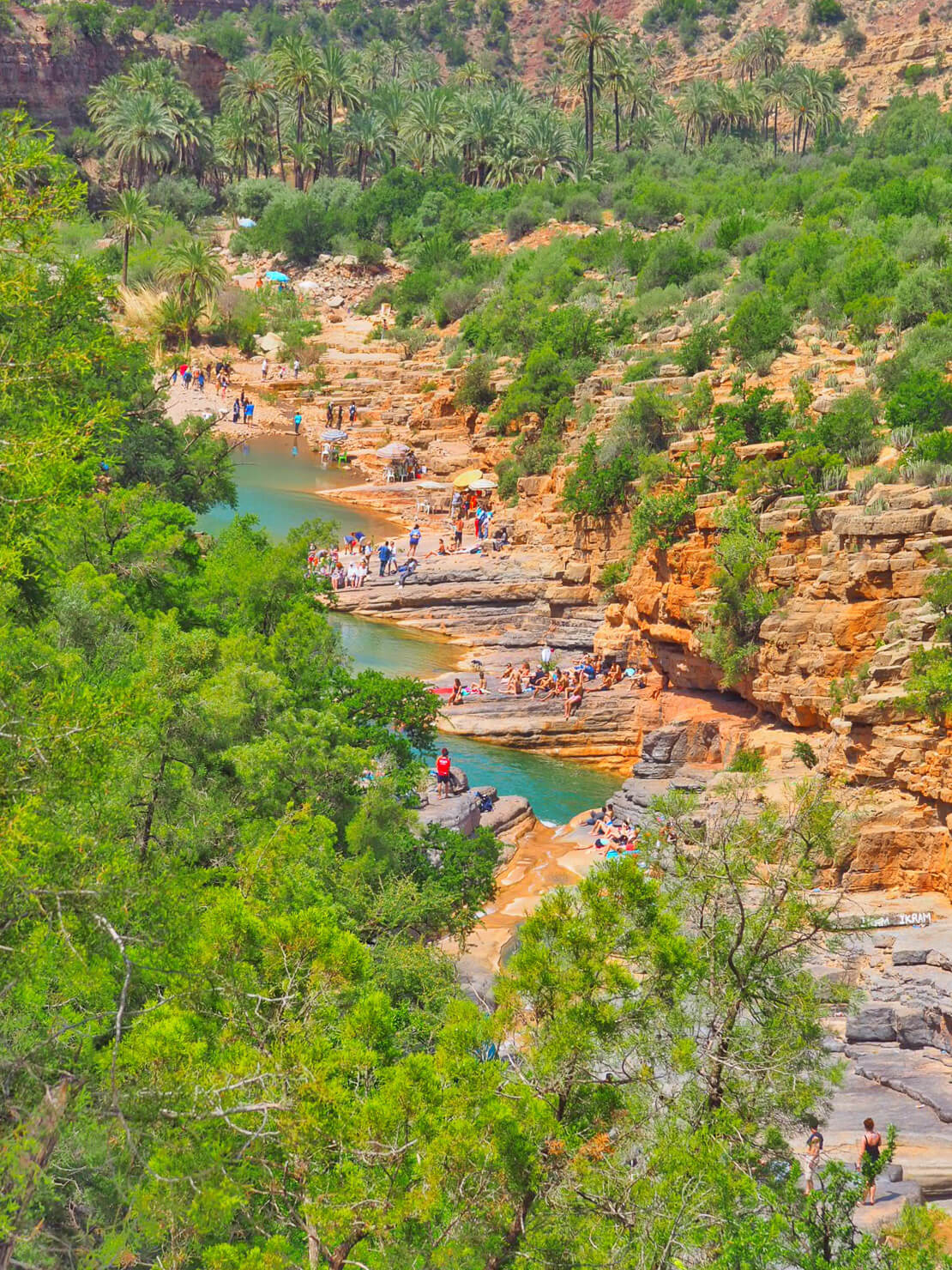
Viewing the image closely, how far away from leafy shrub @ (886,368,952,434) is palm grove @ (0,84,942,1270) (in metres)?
19.2

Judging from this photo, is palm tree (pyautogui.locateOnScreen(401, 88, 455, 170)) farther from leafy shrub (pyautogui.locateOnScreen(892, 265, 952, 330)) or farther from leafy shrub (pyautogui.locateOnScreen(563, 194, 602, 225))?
leafy shrub (pyautogui.locateOnScreen(892, 265, 952, 330))

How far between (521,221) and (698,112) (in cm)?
2603

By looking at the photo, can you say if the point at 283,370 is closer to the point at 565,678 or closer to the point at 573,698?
the point at 565,678

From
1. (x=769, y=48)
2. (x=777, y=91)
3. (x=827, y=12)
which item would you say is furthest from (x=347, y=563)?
(x=827, y=12)

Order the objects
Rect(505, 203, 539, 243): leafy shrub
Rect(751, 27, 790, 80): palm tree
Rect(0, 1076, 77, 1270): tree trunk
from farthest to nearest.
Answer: Rect(751, 27, 790, 80): palm tree
Rect(505, 203, 539, 243): leafy shrub
Rect(0, 1076, 77, 1270): tree trunk

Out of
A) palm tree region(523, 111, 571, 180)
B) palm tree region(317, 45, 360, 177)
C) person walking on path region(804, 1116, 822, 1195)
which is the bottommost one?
person walking on path region(804, 1116, 822, 1195)

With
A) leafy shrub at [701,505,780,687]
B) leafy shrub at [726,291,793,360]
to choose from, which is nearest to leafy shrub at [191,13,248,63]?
leafy shrub at [726,291,793,360]

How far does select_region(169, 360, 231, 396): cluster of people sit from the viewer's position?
5591 cm

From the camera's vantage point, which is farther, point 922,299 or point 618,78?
→ point 618,78

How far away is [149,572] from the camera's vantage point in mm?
22922

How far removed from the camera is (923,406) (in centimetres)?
2970

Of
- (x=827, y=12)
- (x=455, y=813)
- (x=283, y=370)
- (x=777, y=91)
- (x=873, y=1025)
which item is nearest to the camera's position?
(x=873, y=1025)

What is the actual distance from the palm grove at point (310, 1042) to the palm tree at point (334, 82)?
232ft

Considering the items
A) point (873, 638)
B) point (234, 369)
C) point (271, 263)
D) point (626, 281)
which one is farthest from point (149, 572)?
point (271, 263)
